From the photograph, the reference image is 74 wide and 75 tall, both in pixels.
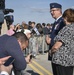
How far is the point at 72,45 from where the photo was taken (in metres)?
5.52

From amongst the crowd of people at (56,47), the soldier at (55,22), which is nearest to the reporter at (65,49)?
the crowd of people at (56,47)

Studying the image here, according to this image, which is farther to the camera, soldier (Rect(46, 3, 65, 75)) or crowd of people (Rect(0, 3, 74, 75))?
soldier (Rect(46, 3, 65, 75))

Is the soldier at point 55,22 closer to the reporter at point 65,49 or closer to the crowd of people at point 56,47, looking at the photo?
the crowd of people at point 56,47

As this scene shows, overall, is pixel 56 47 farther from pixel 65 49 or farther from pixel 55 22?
pixel 55 22

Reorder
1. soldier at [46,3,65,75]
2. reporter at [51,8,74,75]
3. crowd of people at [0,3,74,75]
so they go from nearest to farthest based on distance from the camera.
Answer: crowd of people at [0,3,74,75] < reporter at [51,8,74,75] < soldier at [46,3,65,75]

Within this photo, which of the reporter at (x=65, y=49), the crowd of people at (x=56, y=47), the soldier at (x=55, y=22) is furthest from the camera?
the soldier at (x=55, y=22)

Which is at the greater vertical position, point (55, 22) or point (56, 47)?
point (55, 22)

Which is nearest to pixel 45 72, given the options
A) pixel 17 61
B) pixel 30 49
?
pixel 30 49

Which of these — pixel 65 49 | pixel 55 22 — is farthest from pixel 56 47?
pixel 55 22

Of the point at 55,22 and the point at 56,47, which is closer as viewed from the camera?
the point at 56,47

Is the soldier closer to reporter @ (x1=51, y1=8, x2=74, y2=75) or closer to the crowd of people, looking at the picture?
the crowd of people

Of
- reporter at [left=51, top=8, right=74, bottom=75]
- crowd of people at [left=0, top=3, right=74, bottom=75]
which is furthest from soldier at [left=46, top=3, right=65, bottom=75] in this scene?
reporter at [left=51, top=8, right=74, bottom=75]

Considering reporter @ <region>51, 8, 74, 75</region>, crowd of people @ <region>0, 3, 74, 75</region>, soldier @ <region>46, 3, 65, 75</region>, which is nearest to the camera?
crowd of people @ <region>0, 3, 74, 75</region>

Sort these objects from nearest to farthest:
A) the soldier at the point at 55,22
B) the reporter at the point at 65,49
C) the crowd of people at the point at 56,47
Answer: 1. the crowd of people at the point at 56,47
2. the reporter at the point at 65,49
3. the soldier at the point at 55,22
